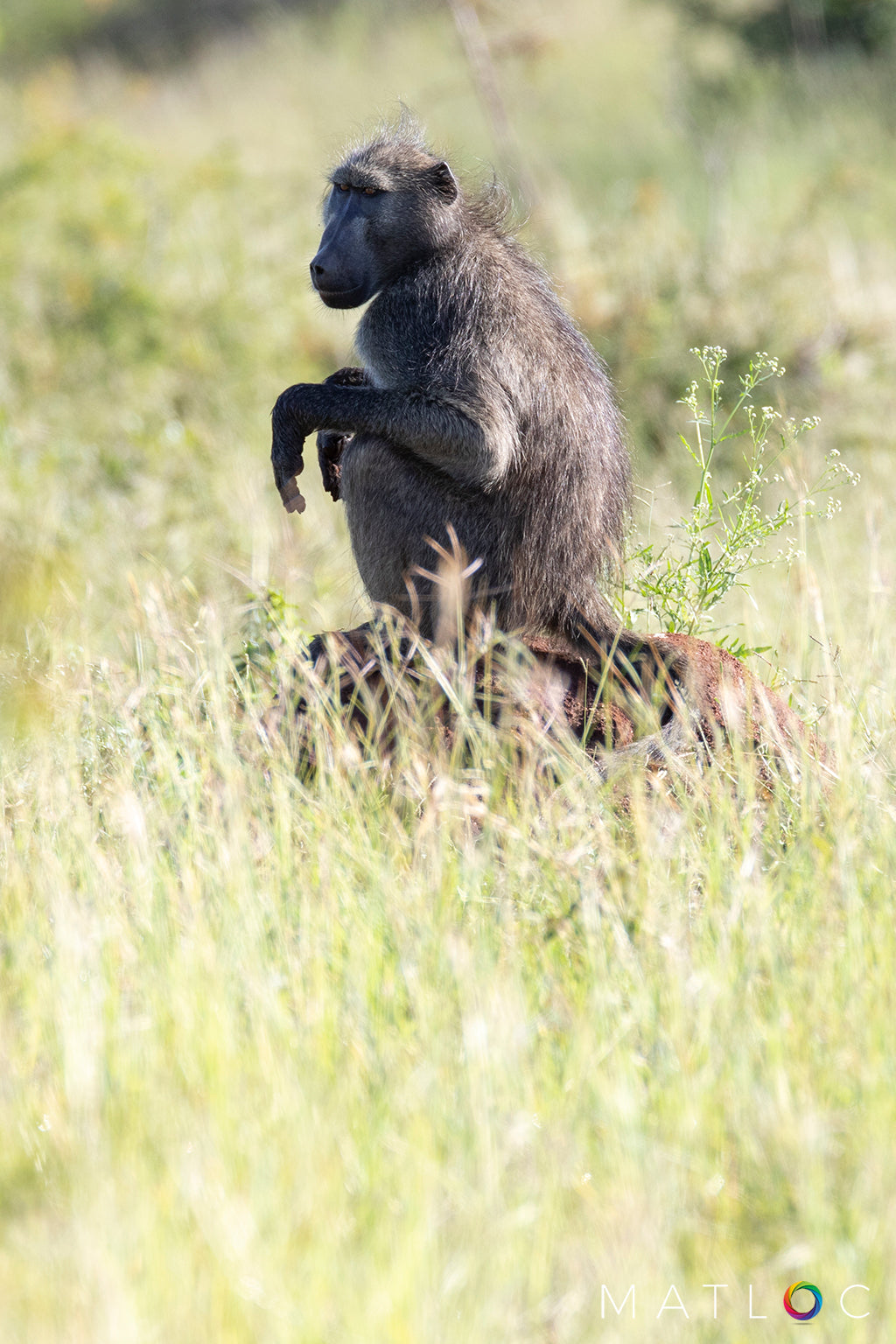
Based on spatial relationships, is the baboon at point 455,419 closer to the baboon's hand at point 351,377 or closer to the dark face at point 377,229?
the dark face at point 377,229

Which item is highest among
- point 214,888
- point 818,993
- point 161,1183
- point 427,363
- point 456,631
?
point 427,363

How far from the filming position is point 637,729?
10.5 feet

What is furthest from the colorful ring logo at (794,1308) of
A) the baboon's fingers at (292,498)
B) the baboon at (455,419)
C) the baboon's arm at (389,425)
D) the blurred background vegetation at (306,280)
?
the baboon's fingers at (292,498)

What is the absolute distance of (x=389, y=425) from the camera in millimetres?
3443

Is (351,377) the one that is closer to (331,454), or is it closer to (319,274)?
(331,454)

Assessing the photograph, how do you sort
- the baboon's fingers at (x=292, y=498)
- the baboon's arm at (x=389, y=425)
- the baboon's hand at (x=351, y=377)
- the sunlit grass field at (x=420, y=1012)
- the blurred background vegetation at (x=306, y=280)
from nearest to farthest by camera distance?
the sunlit grass field at (x=420, y=1012), the baboon's arm at (x=389, y=425), the baboon's fingers at (x=292, y=498), the baboon's hand at (x=351, y=377), the blurred background vegetation at (x=306, y=280)

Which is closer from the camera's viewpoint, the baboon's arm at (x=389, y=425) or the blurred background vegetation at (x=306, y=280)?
the baboon's arm at (x=389, y=425)

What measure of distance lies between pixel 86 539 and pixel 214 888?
164 inches

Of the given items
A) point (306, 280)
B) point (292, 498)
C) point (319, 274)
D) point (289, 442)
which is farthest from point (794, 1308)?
point (306, 280)

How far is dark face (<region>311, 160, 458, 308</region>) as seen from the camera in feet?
11.8

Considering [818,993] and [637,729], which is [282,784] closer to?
[637,729]

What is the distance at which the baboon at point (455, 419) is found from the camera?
3443 mm

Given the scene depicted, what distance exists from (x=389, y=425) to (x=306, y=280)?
2.93m

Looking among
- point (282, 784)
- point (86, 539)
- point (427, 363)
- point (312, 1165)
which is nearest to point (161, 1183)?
point (312, 1165)
